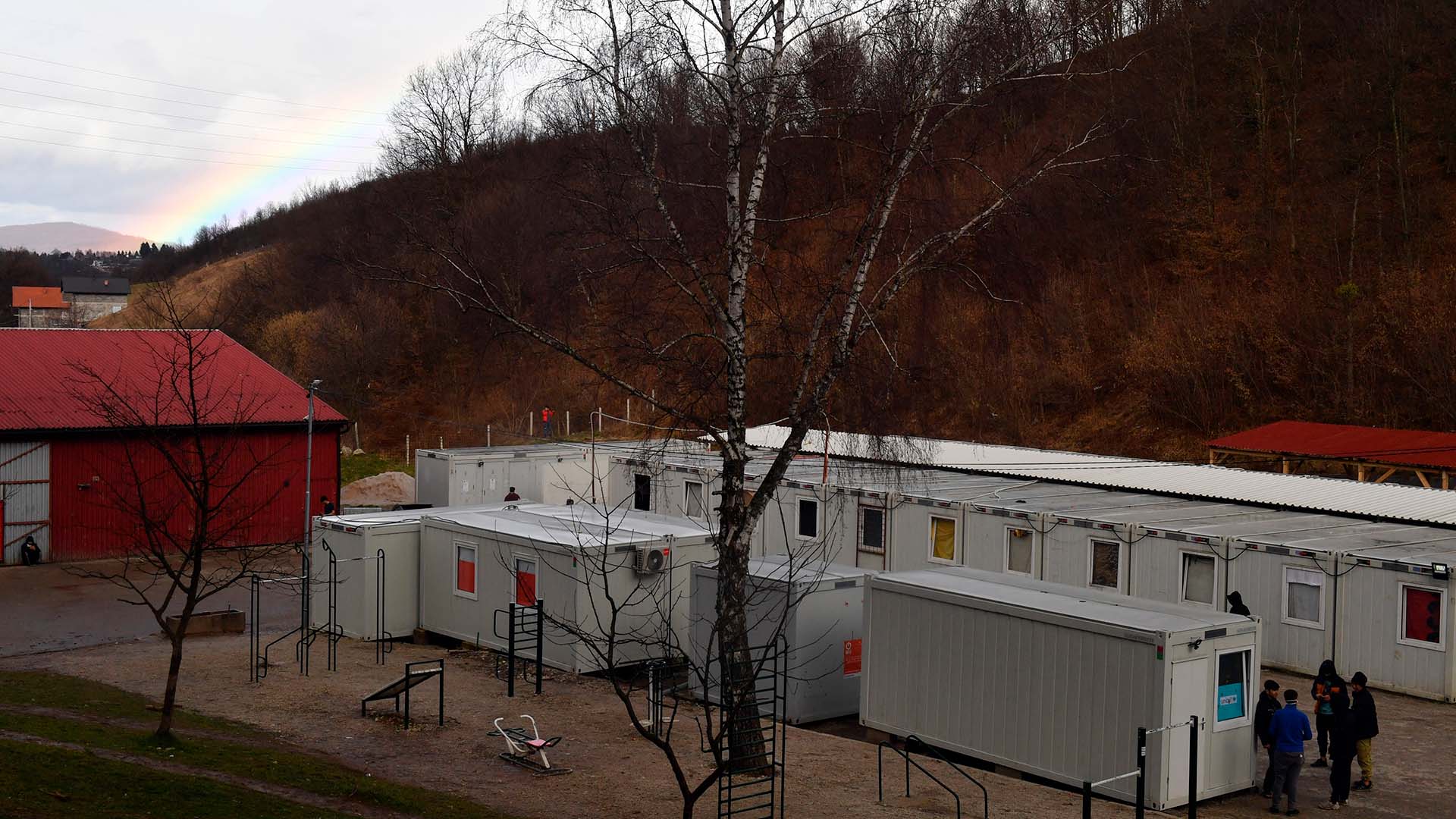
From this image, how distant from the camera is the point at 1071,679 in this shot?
42.1 ft

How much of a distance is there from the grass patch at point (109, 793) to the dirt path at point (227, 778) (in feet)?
0.71

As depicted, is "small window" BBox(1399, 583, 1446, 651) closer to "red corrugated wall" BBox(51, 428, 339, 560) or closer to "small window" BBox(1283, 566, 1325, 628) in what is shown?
"small window" BBox(1283, 566, 1325, 628)

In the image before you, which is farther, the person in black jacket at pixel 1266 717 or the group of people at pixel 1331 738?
the person in black jacket at pixel 1266 717

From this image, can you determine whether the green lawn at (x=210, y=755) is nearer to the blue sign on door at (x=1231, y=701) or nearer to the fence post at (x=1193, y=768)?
the fence post at (x=1193, y=768)

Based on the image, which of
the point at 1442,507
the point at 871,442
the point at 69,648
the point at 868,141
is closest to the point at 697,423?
the point at 871,442

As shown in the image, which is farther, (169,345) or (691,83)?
(169,345)

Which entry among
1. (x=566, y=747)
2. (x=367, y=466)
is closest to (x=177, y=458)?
(x=367, y=466)

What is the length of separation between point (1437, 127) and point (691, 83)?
132 feet

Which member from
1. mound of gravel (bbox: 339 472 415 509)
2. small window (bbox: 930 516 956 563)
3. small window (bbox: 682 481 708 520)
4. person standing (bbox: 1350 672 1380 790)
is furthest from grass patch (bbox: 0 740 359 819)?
mound of gravel (bbox: 339 472 415 509)

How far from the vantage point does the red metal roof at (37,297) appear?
13750 cm

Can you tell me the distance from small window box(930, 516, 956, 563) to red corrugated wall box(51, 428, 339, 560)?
15.5 m

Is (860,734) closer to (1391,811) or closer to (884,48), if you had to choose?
(1391,811)

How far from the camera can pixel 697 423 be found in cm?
1257

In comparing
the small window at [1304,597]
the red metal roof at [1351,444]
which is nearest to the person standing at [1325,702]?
the small window at [1304,597]
